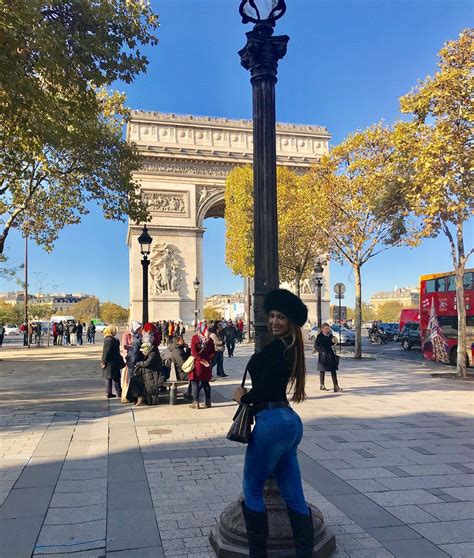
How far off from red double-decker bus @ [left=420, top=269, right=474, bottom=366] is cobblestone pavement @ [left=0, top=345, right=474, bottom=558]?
989 centimetres

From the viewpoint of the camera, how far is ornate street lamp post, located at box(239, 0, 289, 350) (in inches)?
163

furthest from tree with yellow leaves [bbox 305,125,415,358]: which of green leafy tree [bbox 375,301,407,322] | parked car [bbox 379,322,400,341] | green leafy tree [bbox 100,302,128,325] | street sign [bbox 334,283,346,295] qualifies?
green leafy tree [bbox 375,301,407,322]

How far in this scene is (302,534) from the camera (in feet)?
10.5

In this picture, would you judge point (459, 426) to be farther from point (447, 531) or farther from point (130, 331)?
point (130, 331)

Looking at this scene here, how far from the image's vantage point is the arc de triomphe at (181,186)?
45594 millimetres

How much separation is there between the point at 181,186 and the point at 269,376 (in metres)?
45.7

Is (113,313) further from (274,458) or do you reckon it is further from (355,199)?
(274,458)

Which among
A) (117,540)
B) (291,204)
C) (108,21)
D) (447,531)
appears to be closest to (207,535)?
(117,540)

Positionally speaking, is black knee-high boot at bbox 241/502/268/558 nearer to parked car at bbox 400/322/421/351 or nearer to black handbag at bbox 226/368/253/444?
black handbag at bbox 226/368/253/444

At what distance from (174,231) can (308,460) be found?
136ft

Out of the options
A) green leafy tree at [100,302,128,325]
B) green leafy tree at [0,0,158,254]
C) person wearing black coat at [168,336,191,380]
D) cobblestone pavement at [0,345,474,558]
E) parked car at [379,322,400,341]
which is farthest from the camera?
green leafy tree at [100,302,128,325]

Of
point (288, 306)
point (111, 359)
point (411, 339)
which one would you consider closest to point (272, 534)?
point (288, 306)

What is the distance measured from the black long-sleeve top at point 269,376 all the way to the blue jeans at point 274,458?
3.6 inches

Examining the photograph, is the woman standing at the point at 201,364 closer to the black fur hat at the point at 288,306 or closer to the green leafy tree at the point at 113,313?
the black fur hat at the point at 288,306
